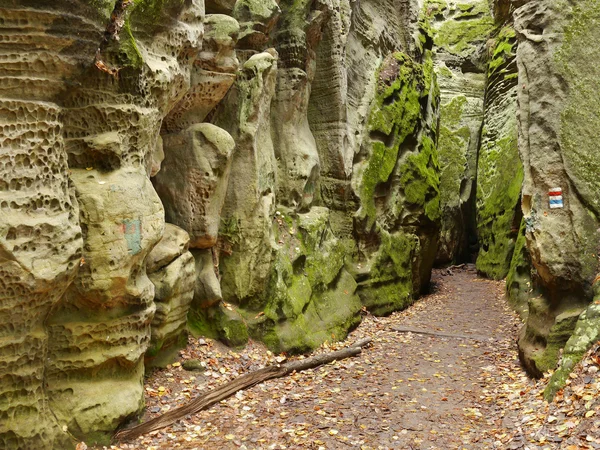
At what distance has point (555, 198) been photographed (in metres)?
7.13

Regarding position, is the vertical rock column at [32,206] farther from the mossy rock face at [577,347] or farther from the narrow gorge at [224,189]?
the mossy rock face at [577,347]

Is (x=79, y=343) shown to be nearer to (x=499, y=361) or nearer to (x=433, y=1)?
(x=499, y=361)

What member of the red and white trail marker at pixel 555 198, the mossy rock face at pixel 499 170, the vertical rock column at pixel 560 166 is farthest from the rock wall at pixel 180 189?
the red and white trail marker at pixel 555 198

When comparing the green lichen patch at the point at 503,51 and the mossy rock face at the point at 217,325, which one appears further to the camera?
the green lichen patch at the point at 503,51

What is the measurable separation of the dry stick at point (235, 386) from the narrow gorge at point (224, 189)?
19cm

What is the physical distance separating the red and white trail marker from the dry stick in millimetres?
3712

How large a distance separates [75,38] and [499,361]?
282 inches

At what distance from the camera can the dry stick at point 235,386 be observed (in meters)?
5.52

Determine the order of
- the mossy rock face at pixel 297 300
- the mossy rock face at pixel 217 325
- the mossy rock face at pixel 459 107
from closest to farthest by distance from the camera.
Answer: the mossy rock face at pixel 217 325 < the mossy rock face at pixel 297 300 < the mossy rock face at pixel 459 107

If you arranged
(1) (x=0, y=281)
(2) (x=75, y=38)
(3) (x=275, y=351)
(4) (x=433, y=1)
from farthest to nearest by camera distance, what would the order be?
(4) (x=433, y=1), (3) (x=275, y=351), (2) (x=75, y=38), (1) (x=0, y=281)

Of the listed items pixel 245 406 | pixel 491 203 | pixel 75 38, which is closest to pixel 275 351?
pixel 245 406

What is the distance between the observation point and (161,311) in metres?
6.45

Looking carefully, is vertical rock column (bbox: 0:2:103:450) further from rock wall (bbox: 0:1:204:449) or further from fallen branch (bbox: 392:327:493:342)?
fallen branch (bbox: 392:327:493:342)

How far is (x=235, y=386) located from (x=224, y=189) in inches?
109
